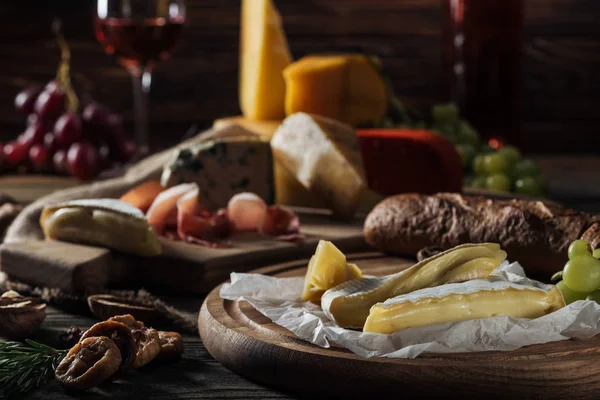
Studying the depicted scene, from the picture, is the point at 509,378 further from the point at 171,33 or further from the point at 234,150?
the point at 171,33

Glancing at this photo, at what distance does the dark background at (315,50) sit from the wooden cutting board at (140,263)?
164 centimetres

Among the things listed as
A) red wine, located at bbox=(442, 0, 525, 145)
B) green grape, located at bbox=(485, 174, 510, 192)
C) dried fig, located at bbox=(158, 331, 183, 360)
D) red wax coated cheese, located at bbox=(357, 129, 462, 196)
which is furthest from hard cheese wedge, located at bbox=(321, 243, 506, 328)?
red wine, located at bbox=(442, 0, 525, 145)

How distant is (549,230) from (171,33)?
113 centimetres

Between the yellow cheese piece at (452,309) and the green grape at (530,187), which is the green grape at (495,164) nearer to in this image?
the green grape at (530,187)

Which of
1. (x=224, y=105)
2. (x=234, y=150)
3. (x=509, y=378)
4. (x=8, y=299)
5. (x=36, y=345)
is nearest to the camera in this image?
(x=509, y=378)

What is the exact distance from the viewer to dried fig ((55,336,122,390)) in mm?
1069

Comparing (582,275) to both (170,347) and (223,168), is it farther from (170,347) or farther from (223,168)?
(223,168)

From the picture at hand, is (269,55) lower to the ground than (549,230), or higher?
higher

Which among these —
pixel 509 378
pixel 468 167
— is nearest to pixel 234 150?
pixel 468 167

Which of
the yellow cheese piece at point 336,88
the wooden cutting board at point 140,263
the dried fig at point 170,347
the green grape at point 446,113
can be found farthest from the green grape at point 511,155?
the dried fig at point 170,347

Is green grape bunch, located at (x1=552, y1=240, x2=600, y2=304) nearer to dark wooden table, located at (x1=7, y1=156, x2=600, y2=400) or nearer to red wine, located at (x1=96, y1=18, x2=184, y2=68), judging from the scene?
dark wooden table, located at (x1=7, y1=156, x2=600, y2=400)

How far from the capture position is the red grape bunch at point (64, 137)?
2441 mm

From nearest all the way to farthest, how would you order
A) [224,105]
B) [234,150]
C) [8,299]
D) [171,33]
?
1. [8,299]
2. [234,150]
3. [171,33]
4. [224,105]

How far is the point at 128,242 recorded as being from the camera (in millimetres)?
1553
